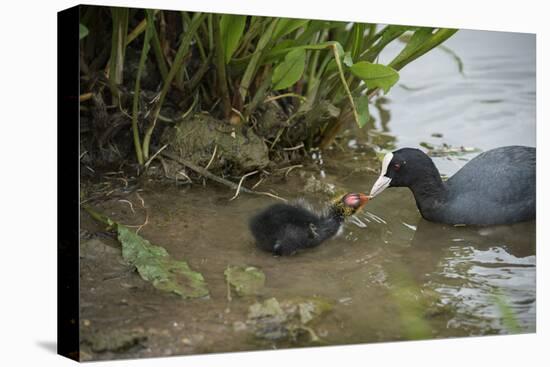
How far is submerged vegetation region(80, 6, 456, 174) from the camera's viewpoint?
3.49m

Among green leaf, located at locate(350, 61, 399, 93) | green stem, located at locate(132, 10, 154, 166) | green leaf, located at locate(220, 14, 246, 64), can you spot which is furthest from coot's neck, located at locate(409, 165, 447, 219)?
green stem, located at locate(132, 10, 154, 166)

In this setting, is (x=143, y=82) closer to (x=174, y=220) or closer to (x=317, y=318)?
(x=174, y=220)

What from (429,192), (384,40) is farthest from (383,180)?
(384,40)

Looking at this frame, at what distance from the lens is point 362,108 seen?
3.83 metres

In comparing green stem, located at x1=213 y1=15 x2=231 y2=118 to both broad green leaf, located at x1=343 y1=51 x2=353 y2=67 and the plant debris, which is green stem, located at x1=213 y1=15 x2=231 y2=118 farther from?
the plant debris

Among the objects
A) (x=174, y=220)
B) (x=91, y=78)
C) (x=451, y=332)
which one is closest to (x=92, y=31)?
(x=91, y=78)

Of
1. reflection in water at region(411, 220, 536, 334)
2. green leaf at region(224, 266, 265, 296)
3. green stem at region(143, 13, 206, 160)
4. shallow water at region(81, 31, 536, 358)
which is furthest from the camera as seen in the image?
reflection in water at region(411, 220, 536, 334)

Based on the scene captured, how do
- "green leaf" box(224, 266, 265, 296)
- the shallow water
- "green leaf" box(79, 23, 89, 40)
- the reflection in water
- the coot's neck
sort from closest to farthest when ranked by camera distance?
"green leaf" box(79, 23, 89, 40) → the shallow water → "green leaf" box(224, 266, 265, 296) → the reflection in water → the coot's neck

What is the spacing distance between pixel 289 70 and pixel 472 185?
3.39 feet

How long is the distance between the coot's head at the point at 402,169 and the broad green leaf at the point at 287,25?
2.38 ft

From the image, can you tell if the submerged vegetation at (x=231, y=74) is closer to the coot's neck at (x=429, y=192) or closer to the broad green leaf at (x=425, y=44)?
the broad green leaf at (x=425, y=44)

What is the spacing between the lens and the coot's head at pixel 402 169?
397 cm

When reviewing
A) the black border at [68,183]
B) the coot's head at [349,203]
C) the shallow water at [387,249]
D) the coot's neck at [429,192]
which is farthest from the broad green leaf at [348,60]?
the black border at [68,183]

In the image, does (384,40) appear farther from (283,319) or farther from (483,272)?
(283,319)
